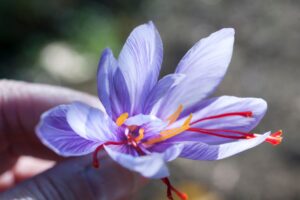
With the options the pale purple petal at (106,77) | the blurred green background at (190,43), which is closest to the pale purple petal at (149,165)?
the pale purple petal at (106,77)

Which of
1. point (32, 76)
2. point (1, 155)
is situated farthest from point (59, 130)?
point (32, 76)

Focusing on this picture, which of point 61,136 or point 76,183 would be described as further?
point 76,183

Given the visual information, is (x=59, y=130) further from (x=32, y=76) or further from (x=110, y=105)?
(x=32, y=76)

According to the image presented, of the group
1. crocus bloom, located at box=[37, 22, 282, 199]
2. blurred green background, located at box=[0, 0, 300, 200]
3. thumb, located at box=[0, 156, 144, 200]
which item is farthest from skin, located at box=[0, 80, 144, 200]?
blurred green background, located at box=[0, 0, 300, 200]

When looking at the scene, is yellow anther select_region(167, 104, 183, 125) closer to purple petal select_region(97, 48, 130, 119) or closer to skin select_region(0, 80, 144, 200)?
purple petal select_region(97, 48, 130, 119)

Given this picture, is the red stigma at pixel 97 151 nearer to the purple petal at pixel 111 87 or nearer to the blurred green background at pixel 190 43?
the purple petal at pixel 111 87

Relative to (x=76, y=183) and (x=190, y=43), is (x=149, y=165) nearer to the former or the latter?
(x=76, y=183)

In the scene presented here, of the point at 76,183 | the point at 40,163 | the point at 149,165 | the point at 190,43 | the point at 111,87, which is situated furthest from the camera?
the point at 190,43

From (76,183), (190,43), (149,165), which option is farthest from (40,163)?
(190,43)
